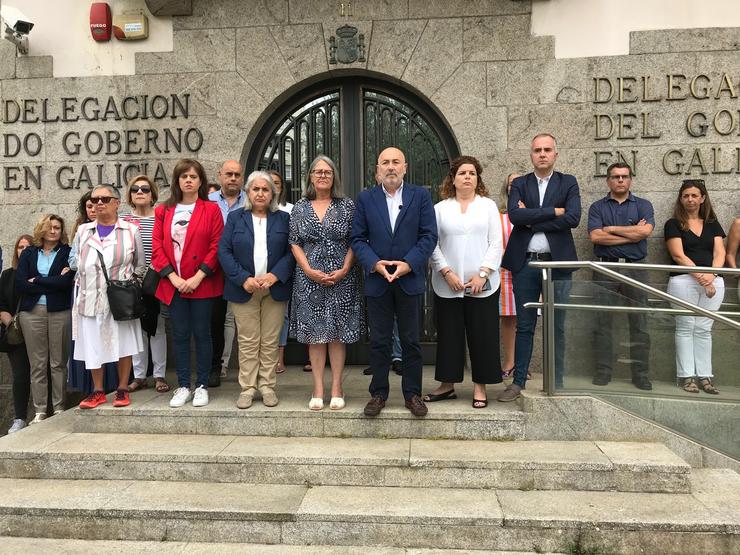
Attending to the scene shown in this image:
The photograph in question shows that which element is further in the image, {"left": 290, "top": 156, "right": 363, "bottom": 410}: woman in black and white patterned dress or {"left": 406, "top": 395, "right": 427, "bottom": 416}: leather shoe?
{"left": 290, "top": 156, "right": 363, "bottom": 410}: woman in black and white patterned dress

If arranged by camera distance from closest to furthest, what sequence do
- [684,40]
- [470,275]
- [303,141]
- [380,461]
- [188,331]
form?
[380,461] < [470,275] < [188,331] < [684,40] < [303,141]

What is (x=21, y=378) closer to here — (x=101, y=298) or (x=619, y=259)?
(x=101, y=298)

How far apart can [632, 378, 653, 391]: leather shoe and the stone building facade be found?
203cm

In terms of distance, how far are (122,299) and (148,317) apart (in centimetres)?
66

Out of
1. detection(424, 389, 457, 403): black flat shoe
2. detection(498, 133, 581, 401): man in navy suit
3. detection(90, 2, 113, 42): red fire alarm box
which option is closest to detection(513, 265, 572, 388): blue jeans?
detection(498, 133, 581, 401): man in navy suit

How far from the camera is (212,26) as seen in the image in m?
6.68

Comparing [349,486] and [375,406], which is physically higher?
[375,406]

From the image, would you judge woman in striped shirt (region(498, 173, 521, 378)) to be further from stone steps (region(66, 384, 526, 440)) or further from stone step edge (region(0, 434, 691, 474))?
stone step edge (region(0, 434, 691, 474))

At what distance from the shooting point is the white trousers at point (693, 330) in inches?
180

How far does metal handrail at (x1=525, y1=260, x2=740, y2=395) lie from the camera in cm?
452

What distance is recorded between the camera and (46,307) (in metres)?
5.86

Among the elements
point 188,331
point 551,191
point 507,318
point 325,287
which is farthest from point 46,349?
point 551,191

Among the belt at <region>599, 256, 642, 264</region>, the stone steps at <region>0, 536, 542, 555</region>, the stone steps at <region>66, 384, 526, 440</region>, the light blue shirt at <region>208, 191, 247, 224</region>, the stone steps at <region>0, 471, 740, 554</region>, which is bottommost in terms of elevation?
the stone steps at <region>0, 536, 542, 555</region>

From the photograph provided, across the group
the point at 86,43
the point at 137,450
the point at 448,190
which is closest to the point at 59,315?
the point at 137,450
